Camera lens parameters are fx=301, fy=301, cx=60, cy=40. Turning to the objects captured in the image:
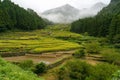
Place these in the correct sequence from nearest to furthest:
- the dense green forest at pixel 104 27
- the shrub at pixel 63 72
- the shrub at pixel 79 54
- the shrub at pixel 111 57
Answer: the shrub at pixel 63 72 → the shrub at pixel 111 57 → the shrub at pixel 79 54 → the dense green forest at pixel 104 27

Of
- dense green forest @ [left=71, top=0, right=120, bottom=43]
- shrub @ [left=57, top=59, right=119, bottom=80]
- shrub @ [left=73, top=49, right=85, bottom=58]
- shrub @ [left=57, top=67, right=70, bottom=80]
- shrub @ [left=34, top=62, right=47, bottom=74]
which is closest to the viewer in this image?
shrub @ [left=57, top=59, right=119, bottom=80]

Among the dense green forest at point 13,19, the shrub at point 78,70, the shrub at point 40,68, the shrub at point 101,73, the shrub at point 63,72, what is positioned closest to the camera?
the shrub at point 101,73

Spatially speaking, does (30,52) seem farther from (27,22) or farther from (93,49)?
(27,22)

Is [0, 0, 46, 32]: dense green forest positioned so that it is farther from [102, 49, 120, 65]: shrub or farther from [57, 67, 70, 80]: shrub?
[57, 67, 70, 80]: shrub

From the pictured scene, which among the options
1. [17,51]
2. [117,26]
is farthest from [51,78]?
[117,26]

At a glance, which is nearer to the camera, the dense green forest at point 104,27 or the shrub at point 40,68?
the shrub at point 40,68

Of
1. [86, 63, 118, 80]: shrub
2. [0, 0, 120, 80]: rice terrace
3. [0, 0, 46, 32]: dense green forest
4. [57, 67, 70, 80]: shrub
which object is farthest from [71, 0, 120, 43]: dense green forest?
[57, 67, 70, 80]: shrub

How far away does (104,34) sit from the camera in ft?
260

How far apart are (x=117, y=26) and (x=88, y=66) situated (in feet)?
125

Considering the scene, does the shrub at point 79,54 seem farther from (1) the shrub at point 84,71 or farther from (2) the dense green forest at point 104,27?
(2) the dense green forest at point 104,27

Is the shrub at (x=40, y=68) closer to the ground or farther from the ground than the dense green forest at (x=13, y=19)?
closer to the ground

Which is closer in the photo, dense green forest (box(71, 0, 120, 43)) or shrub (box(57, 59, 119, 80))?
shrub (box(57, 59, 119, 80))

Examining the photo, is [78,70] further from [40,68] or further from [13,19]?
[13,19]

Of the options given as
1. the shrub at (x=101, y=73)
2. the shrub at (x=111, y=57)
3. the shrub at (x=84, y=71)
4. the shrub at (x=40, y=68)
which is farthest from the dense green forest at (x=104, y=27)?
the shrub at (x=101, y=73)
